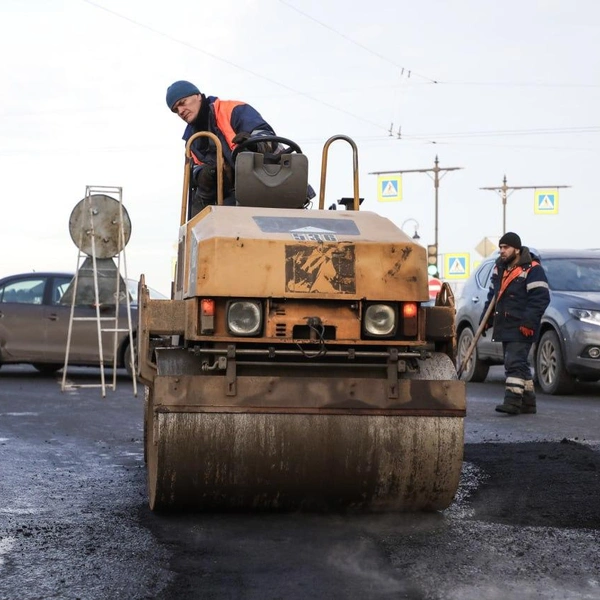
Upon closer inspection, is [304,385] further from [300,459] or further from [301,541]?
[301,541]

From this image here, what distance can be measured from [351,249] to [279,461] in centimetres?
109

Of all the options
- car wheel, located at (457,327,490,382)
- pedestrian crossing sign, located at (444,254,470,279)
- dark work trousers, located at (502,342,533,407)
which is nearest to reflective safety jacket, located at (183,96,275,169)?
dark work trousers, located at (502,342,533,407)

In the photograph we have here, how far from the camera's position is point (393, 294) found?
20.5 ft

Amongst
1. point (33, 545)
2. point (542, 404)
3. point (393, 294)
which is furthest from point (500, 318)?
point (33, 545)

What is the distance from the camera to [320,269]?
6180 mm

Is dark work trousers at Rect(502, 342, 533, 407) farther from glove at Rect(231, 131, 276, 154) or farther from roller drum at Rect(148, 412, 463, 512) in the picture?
roller drum at Rect(148, 412, 463, 512)

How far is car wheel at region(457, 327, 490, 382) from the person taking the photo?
1644cm

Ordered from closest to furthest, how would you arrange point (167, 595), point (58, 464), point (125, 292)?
1. point (167, 595)
2. point (58, 464)
3. point (125, 292)

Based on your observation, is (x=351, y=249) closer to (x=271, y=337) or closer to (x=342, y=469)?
(x=271, y=337)

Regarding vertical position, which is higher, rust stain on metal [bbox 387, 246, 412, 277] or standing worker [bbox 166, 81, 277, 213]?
standing worker [bbox 166, 81, 277, 213]

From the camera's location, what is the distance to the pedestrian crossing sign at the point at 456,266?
4825 cm

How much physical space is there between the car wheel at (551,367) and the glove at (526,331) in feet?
7.51

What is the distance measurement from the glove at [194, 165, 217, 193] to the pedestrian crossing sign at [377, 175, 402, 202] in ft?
118

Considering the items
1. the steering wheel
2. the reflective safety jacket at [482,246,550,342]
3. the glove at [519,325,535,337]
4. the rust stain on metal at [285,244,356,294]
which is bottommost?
the glove at [519,325,535,337]
